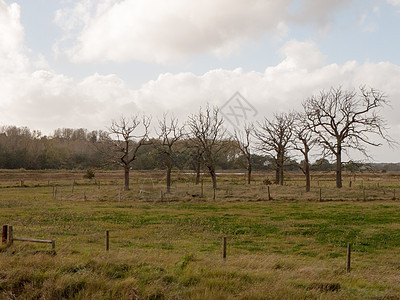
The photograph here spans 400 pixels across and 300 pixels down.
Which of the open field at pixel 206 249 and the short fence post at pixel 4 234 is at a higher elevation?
the short fence post at pixel 4 234

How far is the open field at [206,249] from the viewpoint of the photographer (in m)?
9.15

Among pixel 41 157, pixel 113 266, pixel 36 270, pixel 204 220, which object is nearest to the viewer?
pixel 36 270

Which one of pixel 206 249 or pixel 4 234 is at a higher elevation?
pixel 4 234

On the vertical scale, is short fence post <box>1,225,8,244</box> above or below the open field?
above

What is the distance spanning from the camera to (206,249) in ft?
50.6

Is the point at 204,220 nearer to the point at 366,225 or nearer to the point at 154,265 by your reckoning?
the point at 366,225

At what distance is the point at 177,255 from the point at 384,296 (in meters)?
7.15

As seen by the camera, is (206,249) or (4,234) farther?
(206,249)

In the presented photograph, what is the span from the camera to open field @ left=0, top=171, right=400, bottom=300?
30.0ft

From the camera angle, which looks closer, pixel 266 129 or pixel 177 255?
pixel 177 255

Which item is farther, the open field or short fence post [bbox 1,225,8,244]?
short fence post [bbox 1,225,8,244]

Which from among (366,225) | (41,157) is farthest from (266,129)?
(41,157)

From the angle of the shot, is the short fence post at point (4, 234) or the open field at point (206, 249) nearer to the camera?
the open field at point (206, 249)

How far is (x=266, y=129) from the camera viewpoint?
56.2 m
